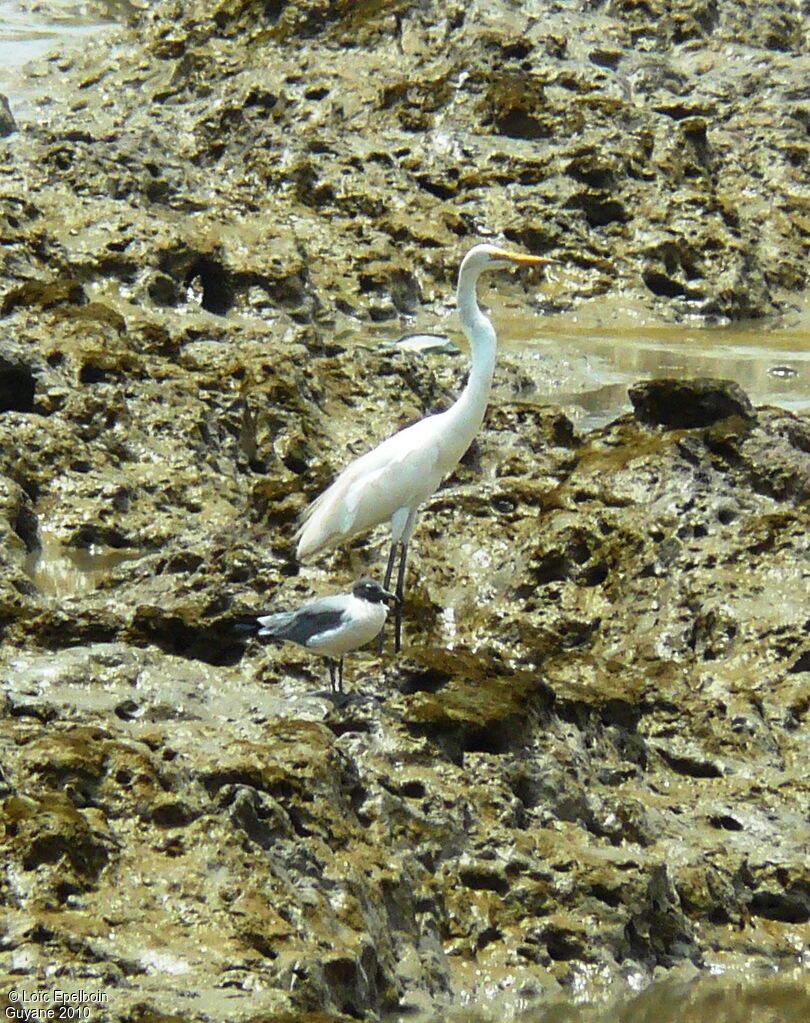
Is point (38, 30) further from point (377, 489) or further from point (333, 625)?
point (333, 625)

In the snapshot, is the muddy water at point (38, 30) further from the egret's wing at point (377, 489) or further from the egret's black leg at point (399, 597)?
the egret's black leg at point (399, 597)

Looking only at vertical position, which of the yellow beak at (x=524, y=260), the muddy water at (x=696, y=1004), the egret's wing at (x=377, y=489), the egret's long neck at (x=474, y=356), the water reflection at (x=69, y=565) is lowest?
the water reflection at (x=69, y=565)

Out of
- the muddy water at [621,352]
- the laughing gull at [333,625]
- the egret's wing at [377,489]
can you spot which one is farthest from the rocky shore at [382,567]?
the egret's wing at [377,489]

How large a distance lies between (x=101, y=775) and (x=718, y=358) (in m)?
9.36

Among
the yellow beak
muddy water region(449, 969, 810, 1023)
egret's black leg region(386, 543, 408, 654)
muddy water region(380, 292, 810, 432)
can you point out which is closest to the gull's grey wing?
egret's black leg region(386, 543, 408, 654)

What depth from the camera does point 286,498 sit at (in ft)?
→ 30.9

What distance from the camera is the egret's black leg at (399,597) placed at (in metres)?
8.05

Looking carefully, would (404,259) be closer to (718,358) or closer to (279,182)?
(279,182)

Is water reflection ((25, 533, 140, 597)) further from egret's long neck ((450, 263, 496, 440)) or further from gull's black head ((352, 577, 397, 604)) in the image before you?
gull's black head ((352, 577, 397, 604))

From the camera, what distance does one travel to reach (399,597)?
836 cm

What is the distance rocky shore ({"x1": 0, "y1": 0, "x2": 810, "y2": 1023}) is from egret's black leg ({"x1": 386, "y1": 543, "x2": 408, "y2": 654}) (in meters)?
0.11

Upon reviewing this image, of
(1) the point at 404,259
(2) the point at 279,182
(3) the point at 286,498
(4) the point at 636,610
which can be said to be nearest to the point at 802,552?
(4) the point at 636,610

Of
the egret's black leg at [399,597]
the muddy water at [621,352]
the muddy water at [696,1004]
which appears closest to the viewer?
the muddy water at [696,1004]

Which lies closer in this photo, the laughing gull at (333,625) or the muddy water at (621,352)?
the laughing gull at (333,625)
